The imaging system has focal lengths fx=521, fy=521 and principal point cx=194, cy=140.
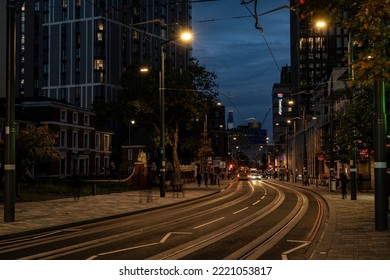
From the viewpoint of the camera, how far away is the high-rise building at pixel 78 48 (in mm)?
97000

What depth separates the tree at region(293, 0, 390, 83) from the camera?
29.2 feet

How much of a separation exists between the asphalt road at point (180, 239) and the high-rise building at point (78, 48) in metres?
77.4

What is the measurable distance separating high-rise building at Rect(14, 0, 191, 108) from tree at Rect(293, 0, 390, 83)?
85960 millimetres

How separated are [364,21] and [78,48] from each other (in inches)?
3720

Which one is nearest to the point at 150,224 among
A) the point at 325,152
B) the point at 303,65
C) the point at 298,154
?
the point at 325,152

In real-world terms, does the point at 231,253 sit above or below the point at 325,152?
below

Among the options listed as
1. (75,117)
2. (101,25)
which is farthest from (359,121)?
(101,25)

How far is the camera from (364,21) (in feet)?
30.2

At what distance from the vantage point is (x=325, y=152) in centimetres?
4344

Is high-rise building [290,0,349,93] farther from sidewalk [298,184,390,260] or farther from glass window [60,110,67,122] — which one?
sidewalk [298,184,390,260]

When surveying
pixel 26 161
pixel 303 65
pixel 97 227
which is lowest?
pixel 97 227

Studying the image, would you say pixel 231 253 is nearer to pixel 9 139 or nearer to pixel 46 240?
pixel 46 240

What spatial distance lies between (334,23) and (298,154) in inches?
3529

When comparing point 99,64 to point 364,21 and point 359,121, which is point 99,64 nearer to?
point 359,121
